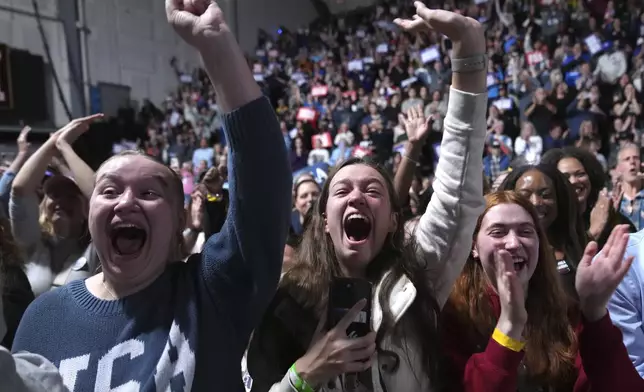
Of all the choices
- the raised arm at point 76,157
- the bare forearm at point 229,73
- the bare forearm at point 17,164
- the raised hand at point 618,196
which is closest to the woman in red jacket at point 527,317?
the bare forearm at point 229,73

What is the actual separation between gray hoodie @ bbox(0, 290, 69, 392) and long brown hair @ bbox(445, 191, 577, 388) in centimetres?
94

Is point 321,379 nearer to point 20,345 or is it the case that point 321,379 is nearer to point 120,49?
point 20,345

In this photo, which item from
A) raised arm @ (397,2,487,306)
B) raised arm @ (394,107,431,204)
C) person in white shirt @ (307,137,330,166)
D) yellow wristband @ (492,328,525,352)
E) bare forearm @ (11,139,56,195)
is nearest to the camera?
yellow wristband @ (492,328,525,352)

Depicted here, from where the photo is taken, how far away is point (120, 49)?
13.2 meters

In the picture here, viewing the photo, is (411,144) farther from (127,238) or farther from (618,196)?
(618,196)

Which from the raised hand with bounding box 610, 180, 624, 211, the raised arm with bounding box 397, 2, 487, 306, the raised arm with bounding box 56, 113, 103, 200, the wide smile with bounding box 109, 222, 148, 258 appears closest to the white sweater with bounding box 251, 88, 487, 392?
the raised arm with bounding box 397, 2, 487, 306

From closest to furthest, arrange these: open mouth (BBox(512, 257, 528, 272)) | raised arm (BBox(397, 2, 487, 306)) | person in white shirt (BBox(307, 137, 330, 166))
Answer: raised arm (BBox(397, 2, 487, 306)) < open mouth (BBox(512, 257, 528, 272)) < person in white shirt (BBox(307, 137, 330, 166))

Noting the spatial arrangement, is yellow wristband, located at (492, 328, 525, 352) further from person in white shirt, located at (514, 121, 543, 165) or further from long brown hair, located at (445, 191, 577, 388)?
person in white shirt, located at (514, 121, 543, 165)

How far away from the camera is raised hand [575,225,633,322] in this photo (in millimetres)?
1203

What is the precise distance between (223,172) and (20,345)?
97.8 inches

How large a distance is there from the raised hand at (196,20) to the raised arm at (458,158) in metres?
0.52

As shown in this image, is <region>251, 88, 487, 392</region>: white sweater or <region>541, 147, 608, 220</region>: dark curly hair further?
<region>541, 147, 608, 220</region>: dark curly hair

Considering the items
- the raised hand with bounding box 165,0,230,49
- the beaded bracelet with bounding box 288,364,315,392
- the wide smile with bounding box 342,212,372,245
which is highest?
the raised hand with bounding box 165,0,230,49

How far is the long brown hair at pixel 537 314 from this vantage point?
135cm
